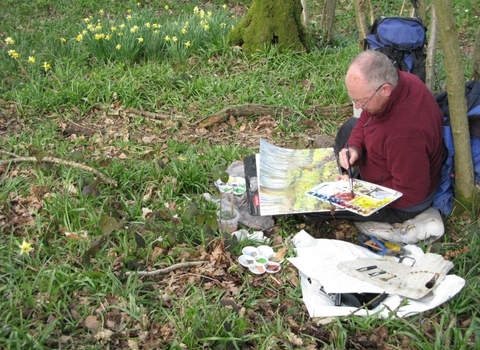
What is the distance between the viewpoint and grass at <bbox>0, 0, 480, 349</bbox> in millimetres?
2477

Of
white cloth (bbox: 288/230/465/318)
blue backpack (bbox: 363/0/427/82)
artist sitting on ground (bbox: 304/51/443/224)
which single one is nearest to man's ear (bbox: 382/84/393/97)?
artist sitting on ground (bbox: 304/51/443/224)

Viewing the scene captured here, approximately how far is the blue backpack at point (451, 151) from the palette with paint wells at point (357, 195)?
1.38 ft

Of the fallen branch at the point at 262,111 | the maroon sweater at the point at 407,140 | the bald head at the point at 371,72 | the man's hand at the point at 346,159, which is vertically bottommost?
the fallen branch at the point at 262,111

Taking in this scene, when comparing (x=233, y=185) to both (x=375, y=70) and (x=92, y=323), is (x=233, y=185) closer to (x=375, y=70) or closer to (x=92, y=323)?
(x=375, y=70)

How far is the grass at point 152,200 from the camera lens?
8.13 ft

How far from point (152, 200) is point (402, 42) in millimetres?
2168

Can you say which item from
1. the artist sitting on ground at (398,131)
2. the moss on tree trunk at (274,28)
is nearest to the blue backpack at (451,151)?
the artist sitting on ground at (398,131)

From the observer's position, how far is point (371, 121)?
316 cm

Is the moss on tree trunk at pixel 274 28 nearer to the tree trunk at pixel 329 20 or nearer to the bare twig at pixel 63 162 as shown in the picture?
the tree trunk at pixel 329 20

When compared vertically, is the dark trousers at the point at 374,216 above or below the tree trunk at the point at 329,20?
below

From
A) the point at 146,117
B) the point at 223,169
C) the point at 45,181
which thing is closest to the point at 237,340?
the point at 223,169

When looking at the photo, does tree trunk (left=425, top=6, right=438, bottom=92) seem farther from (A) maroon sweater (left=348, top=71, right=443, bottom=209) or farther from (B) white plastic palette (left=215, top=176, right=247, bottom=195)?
(B) white plastic palette (left=215, top=176, right=247, bottom=195)

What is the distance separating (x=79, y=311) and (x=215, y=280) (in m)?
0.72

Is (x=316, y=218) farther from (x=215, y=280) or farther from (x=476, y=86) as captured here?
(x=476, y=86)
